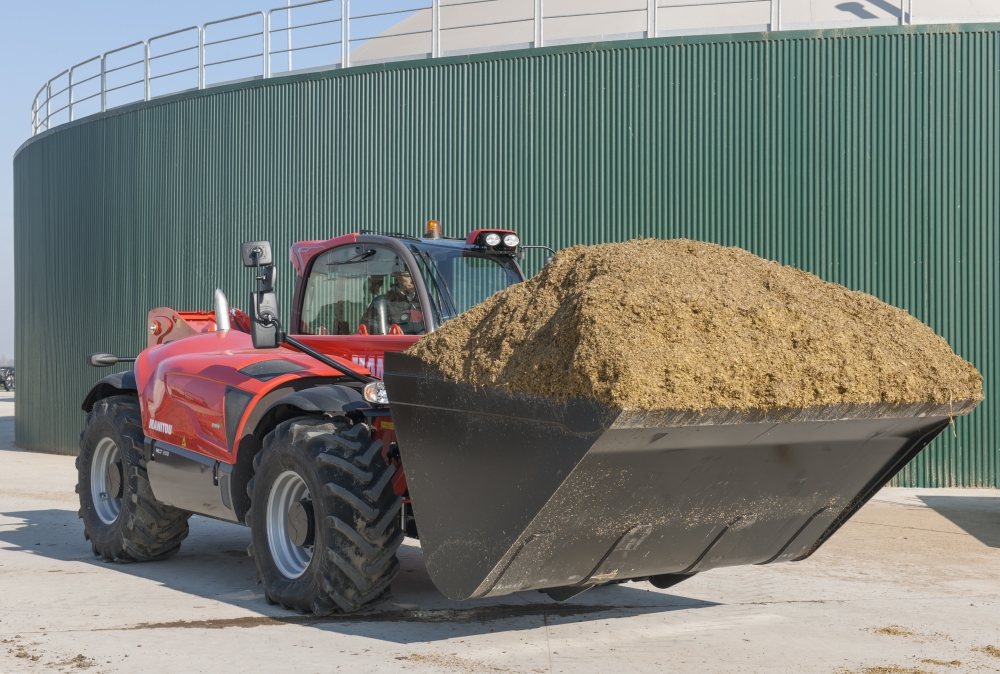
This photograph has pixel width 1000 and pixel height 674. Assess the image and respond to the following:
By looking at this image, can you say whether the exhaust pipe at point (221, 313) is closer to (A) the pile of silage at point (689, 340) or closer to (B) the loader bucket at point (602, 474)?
(B) the loader bucket at point (602, 474)

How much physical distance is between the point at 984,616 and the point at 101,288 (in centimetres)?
1631

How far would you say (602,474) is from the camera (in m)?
4.78

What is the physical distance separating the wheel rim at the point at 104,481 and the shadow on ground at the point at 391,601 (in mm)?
372

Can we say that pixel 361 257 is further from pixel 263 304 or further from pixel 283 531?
pixel 283 531

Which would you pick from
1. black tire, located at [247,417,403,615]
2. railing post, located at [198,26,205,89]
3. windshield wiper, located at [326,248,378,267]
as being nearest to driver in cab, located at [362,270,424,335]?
windshield wiper, located at [326,248,378,267]

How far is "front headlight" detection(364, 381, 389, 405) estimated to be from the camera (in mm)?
6113

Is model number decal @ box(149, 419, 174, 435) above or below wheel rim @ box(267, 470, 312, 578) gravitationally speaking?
above

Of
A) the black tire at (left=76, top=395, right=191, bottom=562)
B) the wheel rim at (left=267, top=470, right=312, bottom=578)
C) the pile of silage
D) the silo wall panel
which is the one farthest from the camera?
the silo wall panel

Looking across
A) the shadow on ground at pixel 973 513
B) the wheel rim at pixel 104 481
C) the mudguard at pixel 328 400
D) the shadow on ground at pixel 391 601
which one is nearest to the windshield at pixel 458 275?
the mudguard at pixel 328 400

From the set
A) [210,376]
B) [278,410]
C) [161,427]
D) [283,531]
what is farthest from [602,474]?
[161,427]

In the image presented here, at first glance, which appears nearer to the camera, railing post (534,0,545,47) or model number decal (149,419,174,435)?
model number decal (149,419,174,435)

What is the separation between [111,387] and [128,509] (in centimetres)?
134

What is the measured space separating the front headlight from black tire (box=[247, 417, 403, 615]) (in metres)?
0.15

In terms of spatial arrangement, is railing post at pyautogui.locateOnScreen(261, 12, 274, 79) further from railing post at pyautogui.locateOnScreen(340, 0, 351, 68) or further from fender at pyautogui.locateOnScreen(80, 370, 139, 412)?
fender at pyautogui.locateOnScreen(80, 370, 139, 412)
